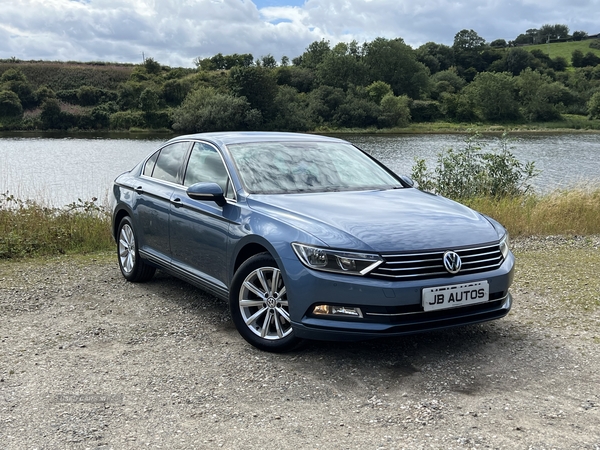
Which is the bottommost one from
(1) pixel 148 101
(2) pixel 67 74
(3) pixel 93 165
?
(3) pixel 93 165

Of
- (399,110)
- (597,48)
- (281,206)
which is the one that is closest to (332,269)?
(281,206)

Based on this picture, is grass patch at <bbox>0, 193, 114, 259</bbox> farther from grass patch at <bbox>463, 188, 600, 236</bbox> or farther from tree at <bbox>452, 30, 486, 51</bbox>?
tree at <bbox>452, 30, 486, 51</bbox>

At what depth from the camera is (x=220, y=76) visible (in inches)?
3632

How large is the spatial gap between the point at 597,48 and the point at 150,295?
164057 mm

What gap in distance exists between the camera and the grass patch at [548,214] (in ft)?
37.0

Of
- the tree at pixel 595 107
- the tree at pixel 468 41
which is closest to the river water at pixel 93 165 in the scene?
the tree at pixel 595 107

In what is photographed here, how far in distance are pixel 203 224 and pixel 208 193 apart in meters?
0.44

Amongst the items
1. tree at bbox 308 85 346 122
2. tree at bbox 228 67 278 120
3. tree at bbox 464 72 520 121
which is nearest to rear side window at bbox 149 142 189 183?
tree at bbox 228 67 278 120

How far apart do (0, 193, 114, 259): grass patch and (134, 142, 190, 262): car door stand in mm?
3735

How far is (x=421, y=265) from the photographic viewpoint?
13.6ft

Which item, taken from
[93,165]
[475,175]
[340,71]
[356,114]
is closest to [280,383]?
[475,175]

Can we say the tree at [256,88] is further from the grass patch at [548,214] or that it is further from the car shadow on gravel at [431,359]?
the car shadow on gravel at [431,359]

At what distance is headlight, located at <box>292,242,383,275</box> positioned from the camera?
4078mm

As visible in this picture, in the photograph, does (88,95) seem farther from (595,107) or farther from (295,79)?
(595,107)
